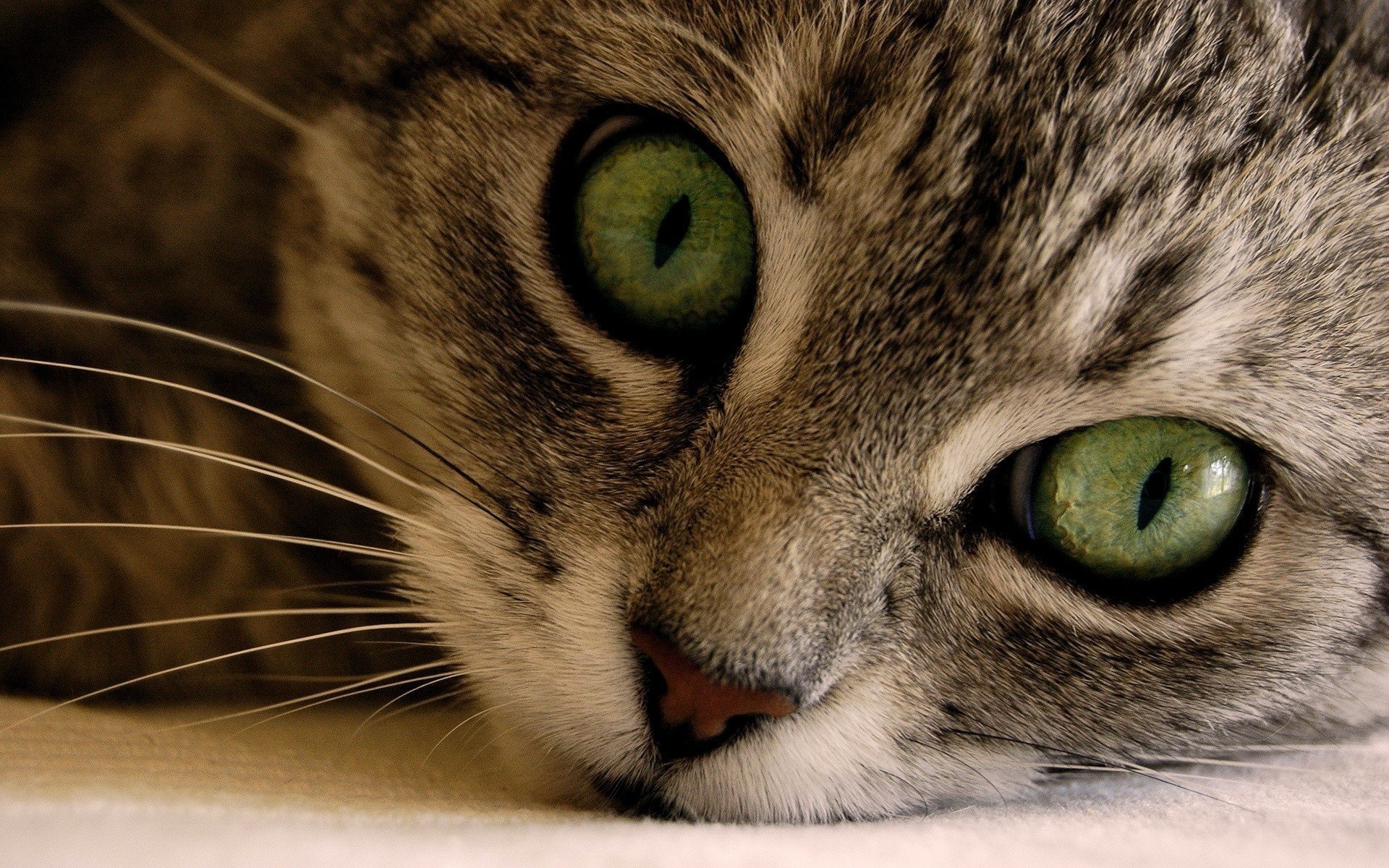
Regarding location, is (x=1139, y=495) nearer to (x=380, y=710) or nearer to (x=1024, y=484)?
(x=1024, y=484)

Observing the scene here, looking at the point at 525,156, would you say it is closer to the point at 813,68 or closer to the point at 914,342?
the point at 813,68

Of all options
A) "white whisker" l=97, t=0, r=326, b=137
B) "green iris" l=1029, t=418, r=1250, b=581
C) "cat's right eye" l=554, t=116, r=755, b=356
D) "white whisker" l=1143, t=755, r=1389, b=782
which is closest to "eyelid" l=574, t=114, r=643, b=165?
"cat's right eye" l=554, t=116, r=755, b=356

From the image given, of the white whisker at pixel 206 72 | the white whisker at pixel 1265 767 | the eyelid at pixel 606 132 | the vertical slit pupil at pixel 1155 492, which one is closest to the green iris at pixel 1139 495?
the vertical slit pupil at pixel 1155 492

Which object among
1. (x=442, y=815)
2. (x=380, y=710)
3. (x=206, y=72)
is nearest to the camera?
(x=442, y=815)

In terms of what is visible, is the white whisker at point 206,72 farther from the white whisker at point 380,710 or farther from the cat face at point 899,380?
the white whisker at point 380,710

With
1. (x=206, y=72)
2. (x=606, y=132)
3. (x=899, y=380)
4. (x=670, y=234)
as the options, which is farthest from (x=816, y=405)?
(x=206, y=72)

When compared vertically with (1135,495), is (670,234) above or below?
above

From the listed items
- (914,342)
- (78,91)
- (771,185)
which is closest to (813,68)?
(771,185)

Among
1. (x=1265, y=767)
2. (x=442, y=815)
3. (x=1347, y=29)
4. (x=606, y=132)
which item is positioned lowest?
(x=1265, y=767)
